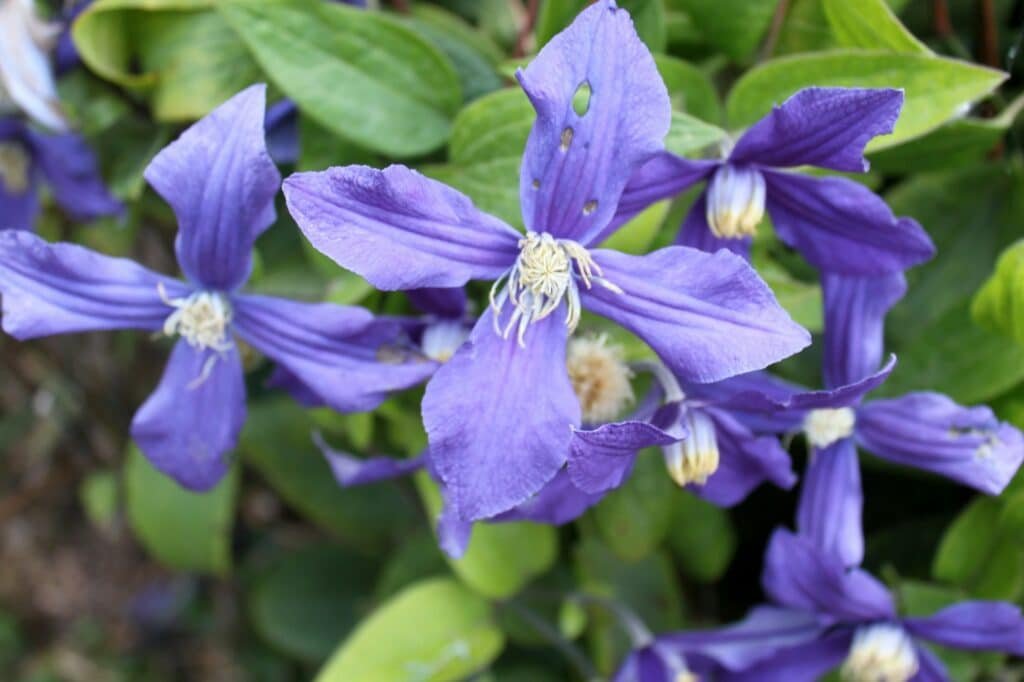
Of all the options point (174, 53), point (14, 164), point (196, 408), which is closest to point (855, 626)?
point (196, 408)

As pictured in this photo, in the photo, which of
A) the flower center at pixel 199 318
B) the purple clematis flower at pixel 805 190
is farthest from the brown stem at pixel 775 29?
the flower center at pixel 199 318

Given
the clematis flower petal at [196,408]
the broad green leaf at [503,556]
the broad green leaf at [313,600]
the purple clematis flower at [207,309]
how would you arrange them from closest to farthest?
1. the purple clematis flower at [207,309]
2. the clematis flower petal at [196,408]
3. the broad green leaf at [503,556]
4. the broad green leaf at [313,600]

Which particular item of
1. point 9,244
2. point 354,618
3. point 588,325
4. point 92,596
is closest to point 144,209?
point 9,244

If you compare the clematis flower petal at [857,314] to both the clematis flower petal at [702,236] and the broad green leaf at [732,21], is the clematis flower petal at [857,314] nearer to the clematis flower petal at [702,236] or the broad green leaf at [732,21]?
the clematis flower petal at [702,236]

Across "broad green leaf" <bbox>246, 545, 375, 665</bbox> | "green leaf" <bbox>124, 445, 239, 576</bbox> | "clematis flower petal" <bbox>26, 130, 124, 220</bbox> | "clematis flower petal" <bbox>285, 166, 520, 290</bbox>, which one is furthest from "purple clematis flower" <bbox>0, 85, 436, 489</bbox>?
"broad green leaf" <bbox>246, 545, 375, 665</bbox>

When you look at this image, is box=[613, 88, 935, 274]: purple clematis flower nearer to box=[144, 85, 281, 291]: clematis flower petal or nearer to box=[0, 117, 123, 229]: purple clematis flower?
box=[144, 85, 281, 291]: clematis flower petal
